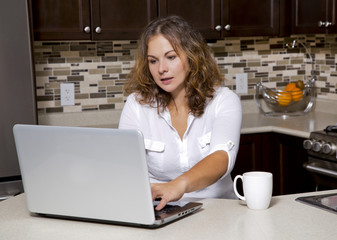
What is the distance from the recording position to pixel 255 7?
3605mm

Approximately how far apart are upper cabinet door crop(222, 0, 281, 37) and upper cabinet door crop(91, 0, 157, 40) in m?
0.49

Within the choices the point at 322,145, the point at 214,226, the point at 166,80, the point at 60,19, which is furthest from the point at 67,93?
the point at 214,226

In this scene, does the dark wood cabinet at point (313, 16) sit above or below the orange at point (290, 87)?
above

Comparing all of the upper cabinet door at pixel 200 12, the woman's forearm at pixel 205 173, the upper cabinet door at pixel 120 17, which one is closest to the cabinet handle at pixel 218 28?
the upper cabinet door at pixel 200 12

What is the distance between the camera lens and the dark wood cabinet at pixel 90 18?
10.3 ft

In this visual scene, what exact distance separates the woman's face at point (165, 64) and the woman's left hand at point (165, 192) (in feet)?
1.98

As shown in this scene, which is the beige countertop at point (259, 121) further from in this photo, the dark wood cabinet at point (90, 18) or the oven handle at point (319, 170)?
the dark wood cabinet at point (90, 18)

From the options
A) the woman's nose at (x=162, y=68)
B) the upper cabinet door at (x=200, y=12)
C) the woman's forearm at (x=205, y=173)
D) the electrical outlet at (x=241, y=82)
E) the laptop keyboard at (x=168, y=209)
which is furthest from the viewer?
the electrical outlet at (x=241, y=82)

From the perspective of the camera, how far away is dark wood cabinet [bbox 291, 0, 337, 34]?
353cm

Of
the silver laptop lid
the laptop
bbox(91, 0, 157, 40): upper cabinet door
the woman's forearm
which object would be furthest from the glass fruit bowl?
the silver laptop lid

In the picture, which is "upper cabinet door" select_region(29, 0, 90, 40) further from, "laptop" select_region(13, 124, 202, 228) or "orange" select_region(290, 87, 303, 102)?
"laptop" select_region(13, 124, 202, 228)

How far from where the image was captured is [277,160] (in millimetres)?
A: 3475

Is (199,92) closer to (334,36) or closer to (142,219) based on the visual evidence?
(142,219)

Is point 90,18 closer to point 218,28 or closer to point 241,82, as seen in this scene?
point 218,28
